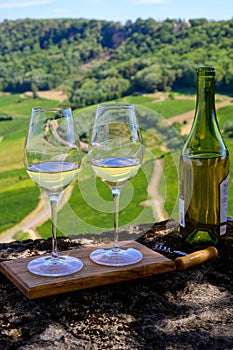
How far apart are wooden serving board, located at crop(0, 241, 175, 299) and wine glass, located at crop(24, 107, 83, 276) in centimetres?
16

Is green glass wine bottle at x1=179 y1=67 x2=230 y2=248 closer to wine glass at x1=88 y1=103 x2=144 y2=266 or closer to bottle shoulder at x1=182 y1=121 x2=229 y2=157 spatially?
bottle shoulder at x1=182 y1=121 x2=229 y2=157

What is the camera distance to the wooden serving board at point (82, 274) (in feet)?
2.82

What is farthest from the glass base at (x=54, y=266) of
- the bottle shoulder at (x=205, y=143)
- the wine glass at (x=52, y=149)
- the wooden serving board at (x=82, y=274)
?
the bottle shoulder at (x=205, y=143)

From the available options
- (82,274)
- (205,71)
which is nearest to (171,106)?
(205,71)

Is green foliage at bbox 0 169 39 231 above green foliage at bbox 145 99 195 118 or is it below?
below

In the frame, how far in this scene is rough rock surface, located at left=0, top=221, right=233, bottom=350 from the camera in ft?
2.27

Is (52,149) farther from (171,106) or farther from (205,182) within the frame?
(171,106)

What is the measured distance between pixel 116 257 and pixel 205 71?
0.47m

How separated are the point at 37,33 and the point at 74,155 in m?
30.2

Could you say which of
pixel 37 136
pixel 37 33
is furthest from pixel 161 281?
pixel 37 33

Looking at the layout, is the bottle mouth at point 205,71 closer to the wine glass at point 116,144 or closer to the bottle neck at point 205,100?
the bottle neck at point 205,100

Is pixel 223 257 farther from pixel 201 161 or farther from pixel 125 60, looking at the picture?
pixel 125 60

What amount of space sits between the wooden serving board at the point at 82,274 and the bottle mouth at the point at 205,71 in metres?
0.42

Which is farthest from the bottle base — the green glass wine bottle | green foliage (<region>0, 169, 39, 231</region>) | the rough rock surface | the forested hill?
green foliage (<region>0, 169, 39, 231</region>)
